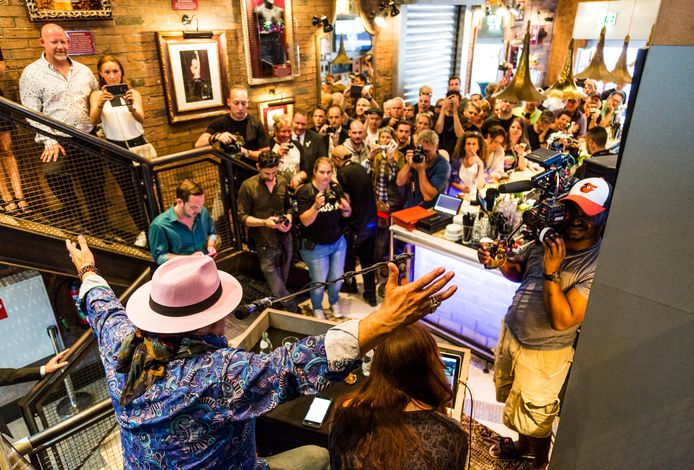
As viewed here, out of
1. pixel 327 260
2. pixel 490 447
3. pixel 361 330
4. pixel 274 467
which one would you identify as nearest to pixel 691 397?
pixel 361 330

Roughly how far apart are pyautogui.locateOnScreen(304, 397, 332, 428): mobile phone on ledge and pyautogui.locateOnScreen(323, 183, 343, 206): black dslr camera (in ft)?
6.33

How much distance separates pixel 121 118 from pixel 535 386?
4113 millimetres

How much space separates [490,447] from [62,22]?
512 centimetres

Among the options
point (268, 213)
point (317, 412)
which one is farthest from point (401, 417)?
point (268, 213)

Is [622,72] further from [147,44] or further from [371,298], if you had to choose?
[147,44]

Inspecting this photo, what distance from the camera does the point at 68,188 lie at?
3.70m

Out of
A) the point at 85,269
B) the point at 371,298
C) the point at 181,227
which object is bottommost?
the point at 371,298

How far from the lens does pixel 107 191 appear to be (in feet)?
12.7

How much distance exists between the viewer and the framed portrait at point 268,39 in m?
6.03

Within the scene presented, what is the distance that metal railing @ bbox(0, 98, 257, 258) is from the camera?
343 cm

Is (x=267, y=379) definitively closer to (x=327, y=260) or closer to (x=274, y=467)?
(x=274, y=467)

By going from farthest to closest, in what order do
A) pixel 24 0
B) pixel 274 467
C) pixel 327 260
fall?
pixel 327 260
pixel 24 0
pixel 274 467

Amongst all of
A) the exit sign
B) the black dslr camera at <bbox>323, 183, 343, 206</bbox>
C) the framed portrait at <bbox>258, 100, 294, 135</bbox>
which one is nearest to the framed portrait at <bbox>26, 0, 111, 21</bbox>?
the framed portrait at <bbox>258, 100, 294, 135</bbox>

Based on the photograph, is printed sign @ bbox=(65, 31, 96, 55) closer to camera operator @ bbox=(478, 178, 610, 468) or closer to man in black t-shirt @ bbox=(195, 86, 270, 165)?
man in black t-shirt @ bbox=(195, 86, 270, 165)
